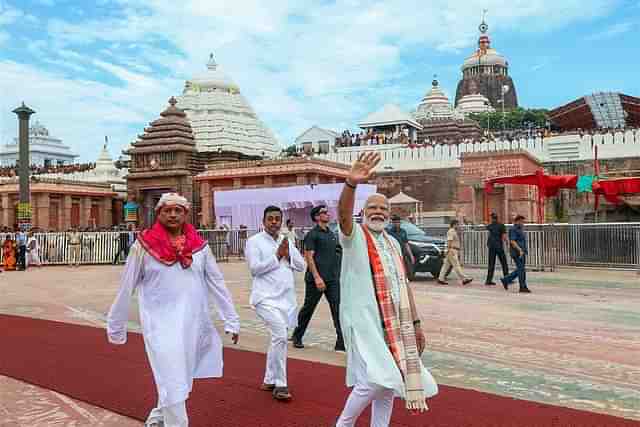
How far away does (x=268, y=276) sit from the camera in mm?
5691

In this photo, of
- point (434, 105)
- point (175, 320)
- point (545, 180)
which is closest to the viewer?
point (175, 320)

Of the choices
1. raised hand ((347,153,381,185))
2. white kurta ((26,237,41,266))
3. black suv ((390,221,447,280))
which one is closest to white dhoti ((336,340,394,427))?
raised hand ((347,153,381,185))

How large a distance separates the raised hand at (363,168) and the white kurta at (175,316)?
1355mm

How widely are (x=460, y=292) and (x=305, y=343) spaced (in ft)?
19.0

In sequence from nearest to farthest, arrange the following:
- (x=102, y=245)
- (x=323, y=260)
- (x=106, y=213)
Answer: (x=323, y=260), (x=102, y=245), (x=106, y=213)

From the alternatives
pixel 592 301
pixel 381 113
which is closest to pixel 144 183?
pixel 381 113

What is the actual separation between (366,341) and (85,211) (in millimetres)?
37069

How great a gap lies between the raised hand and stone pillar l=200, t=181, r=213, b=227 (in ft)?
81.2

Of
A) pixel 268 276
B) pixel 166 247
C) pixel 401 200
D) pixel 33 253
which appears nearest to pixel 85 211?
pixel 33 253

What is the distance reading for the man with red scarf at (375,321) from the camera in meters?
3.47

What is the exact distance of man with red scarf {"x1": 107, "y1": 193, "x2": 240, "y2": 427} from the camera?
3812mm

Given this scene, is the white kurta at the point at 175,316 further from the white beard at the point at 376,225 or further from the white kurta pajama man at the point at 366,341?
the white beard at the point at 376,225

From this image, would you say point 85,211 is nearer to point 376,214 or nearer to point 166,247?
point 166,247

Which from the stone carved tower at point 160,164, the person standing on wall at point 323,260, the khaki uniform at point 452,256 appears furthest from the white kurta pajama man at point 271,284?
the stone carved tower at point 160,164
